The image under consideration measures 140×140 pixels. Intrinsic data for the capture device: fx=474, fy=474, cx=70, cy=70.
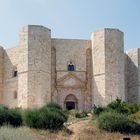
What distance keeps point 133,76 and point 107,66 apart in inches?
200

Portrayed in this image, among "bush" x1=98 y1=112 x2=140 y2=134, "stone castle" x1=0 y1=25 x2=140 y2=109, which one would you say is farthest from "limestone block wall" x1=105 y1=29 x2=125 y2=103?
"bush" x1=98 y1=112 x2=140 y2=134

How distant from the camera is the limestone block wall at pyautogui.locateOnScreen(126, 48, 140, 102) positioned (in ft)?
139

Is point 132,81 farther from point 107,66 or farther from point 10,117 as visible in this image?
point 10,117

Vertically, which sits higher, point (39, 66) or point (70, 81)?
point (39, 66)

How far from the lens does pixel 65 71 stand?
4050 centimetres

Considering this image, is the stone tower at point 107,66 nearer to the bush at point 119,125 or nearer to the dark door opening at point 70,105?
the dark door opening at point 70,105

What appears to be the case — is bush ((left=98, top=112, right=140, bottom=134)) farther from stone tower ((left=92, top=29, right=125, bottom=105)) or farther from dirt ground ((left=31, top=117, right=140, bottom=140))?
stone tower ((left=92, top=29, right=125, bottom=105))

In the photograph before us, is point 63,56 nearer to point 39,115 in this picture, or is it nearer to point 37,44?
point 37,44

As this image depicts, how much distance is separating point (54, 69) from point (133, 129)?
18.3 metres

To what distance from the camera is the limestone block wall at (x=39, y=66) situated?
123 ft

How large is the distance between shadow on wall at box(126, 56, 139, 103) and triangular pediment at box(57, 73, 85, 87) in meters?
4.86

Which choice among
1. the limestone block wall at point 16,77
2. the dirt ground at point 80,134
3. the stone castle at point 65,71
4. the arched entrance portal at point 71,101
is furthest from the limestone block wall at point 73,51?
the dirt ground at point 80,134

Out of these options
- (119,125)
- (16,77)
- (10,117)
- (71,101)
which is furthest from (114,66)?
(10,117)

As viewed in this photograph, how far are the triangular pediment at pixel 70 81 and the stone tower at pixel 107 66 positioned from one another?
5.60 ft
